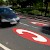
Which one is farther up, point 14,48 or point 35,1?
point 14,48

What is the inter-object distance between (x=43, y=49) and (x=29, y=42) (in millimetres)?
1555

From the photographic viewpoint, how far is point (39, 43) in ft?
33.5

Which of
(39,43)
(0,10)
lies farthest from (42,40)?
(0,10)

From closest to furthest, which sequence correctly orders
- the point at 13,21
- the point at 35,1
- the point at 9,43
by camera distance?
the point at 9,43
the point at 13,21
the point at 35,1

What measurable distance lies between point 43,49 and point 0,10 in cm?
963

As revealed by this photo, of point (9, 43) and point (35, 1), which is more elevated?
point (9, 43)

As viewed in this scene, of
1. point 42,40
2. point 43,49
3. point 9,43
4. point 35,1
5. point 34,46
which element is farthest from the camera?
point 35,1

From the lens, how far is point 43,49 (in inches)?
351

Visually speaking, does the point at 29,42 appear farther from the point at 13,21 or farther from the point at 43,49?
the point at 13,21

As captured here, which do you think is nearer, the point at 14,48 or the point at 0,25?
the point at 14,48

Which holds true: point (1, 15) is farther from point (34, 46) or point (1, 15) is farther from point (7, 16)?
point (34, 46)

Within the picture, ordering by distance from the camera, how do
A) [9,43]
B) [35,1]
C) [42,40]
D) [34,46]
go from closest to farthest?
[34,46]
[9,43]
[42,40]
[35,1]

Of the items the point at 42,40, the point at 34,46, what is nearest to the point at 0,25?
the point at 42,40

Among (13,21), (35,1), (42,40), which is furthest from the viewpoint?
(35,1)
